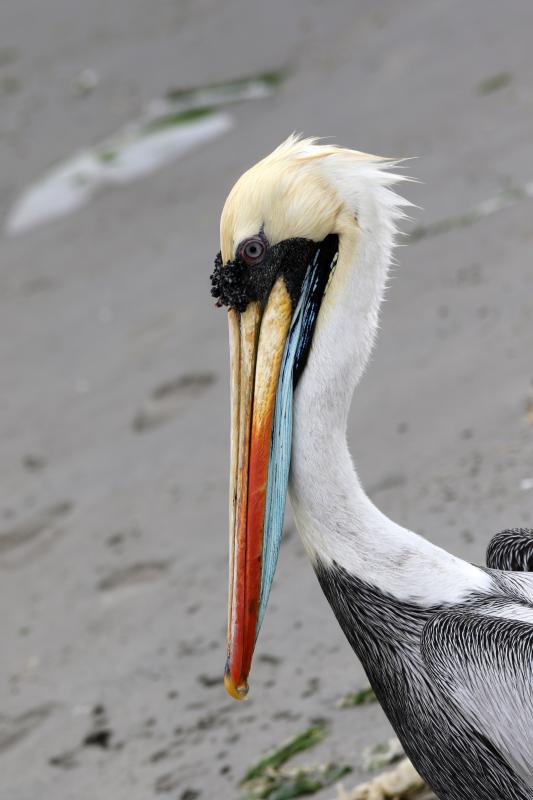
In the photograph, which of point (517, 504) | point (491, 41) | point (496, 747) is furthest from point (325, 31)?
point (496, 747)

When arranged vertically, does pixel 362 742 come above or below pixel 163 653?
below

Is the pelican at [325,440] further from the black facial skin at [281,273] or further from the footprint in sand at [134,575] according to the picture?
the footprint in sand at [134,575]

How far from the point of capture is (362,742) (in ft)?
13.2

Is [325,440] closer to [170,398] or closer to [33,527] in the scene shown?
[33,527]

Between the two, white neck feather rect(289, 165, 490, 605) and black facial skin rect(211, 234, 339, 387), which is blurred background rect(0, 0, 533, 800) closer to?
white neck feather rect(289, 165, 490, 605)

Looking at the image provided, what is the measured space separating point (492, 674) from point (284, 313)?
3.36 feet

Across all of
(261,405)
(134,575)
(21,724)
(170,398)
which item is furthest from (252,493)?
(170,398)

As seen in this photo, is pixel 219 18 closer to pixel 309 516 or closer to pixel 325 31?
pixel 325 31

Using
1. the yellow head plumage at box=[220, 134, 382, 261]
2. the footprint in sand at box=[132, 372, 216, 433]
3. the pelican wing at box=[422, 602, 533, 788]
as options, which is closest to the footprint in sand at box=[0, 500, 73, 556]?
the footprint in sand at box=[132, 372, 216, 433]

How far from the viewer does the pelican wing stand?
8.90ft

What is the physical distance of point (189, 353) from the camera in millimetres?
7926

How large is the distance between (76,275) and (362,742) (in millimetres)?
6517

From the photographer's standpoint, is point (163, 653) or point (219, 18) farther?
point (219, 18)

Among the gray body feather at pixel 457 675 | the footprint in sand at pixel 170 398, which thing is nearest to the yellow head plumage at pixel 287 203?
the gray body feather at pixel 457 675
